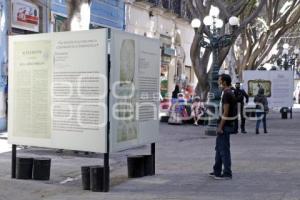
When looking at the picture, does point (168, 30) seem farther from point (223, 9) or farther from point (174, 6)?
point (223, 9)

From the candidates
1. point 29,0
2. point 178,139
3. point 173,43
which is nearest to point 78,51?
point 178,139

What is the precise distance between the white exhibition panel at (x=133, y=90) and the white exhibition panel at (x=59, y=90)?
22 centimetres

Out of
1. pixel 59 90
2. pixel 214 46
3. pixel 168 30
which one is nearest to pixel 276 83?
pixel 214 46

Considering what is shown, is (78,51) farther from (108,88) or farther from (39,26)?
(39,26)

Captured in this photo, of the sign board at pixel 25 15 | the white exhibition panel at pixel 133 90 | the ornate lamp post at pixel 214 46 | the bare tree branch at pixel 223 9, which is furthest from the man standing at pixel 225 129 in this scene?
the bare tree branch at pixel 223 9

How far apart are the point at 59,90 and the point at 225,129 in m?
2.95

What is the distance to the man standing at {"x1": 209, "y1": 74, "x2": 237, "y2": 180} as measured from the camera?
425 inches

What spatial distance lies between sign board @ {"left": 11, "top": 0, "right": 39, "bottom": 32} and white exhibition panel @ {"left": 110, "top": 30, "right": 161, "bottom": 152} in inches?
420

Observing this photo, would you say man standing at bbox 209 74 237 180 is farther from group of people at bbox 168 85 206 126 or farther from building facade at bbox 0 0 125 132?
group of people at bbox 168 85 206 126

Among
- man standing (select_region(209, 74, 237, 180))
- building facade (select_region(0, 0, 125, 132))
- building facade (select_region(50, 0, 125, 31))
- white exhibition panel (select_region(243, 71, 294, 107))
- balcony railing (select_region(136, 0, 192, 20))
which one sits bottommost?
man standing (select_region(209, 74, 237, 180))

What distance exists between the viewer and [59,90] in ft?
33.4

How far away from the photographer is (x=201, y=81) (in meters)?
26.0

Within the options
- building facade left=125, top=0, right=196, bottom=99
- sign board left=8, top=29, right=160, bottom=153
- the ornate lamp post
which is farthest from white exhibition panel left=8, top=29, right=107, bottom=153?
building facade left=125, top=0, right=196, bottom=99

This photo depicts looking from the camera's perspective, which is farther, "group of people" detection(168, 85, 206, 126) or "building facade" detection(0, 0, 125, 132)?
"group of people" detection(168, 85, 206, 126)
